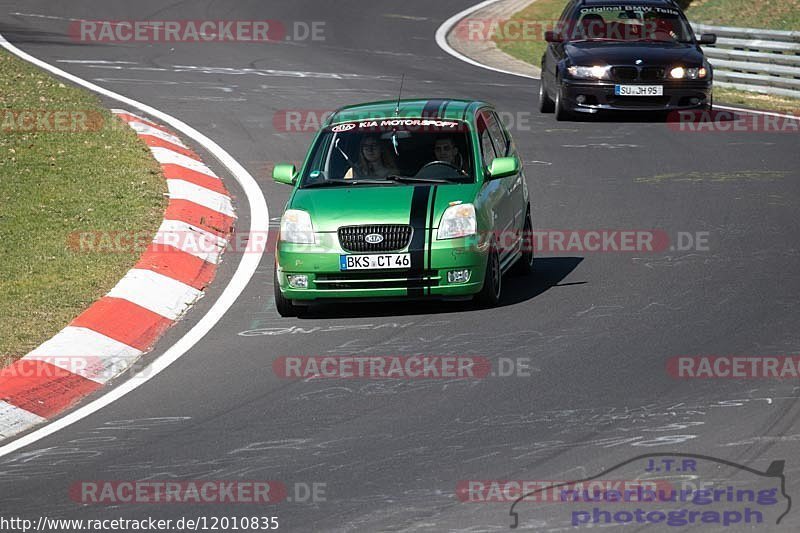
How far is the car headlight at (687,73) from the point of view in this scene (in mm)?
20531

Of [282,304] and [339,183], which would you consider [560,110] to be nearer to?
[339,183]

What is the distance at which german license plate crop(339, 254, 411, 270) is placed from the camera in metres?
10.8

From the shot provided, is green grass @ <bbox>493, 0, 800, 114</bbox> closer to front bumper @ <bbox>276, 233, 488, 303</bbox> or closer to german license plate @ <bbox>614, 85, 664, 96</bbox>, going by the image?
german license plate @ <bbox>614, 85, 664, 96</bbox>

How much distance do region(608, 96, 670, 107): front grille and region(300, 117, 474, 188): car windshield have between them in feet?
29.9

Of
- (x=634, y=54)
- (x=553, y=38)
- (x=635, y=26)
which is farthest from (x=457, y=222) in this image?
(x=635, y=26)

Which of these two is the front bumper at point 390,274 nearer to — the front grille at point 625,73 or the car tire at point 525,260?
the car tire at point 525,260

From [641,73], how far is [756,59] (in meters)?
6.26

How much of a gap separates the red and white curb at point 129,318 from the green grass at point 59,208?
0.56 ft

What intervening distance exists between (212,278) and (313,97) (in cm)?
1025

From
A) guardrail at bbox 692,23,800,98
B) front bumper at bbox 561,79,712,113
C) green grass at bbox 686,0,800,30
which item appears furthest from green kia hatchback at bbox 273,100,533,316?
green grass at bbox 686,0,800,30

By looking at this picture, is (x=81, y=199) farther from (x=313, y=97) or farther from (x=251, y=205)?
(x=313, y=97)

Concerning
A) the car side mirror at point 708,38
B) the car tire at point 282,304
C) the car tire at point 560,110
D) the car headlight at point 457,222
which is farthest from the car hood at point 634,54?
the car tire at point 282,304

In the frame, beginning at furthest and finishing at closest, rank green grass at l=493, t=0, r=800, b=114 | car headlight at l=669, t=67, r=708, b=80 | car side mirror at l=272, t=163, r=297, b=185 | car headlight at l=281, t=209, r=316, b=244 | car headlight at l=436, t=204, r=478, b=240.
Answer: green grass at l=493, t=0, r=800, b=114 → car headlight at l=669, t=67, r=708, b=80 → car side mirror at l=272, t=163, r=297, b=185 → car headlight at l=281, t=209, r=316, b=244 → car headlight at l=436, t=204, r=478, b=240

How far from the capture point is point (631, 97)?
2066cm
